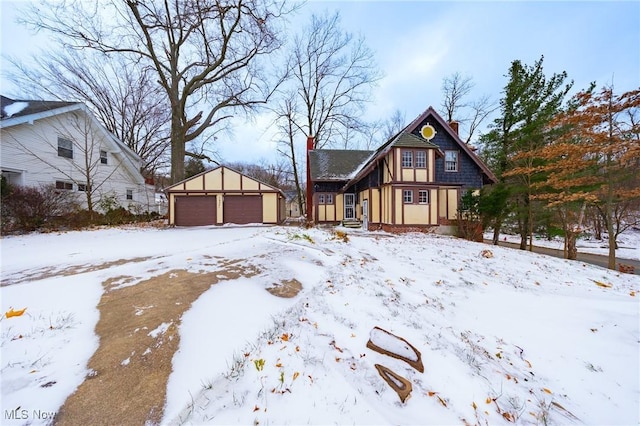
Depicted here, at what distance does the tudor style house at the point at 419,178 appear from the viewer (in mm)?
13664

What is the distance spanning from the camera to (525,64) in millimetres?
13461

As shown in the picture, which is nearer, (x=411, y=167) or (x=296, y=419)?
(x=296, y=419)

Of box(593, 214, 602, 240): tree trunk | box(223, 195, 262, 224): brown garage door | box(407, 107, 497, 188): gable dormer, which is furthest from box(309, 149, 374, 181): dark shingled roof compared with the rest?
box(593, 214, 602, 240): tree trunk

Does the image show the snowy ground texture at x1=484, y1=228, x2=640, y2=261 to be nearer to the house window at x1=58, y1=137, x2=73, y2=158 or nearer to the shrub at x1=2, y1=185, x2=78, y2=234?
the shrub at x1=2, y1=185, x2=78, y2=234

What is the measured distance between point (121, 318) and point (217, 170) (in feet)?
49.8

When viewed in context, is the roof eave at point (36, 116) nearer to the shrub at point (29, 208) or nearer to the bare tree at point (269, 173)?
the shrub at point (29, 208)

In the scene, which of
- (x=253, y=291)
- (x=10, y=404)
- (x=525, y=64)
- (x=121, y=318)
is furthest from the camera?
(x=525, y=64)

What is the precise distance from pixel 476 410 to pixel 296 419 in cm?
169

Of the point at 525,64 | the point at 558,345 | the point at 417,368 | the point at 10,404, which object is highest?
the point at 525,64

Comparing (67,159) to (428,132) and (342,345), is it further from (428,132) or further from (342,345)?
(428,132)

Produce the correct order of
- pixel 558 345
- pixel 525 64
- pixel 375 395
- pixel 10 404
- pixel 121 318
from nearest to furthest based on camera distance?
1. pixel 10 404
2. pixel 375 395
3. pixel 121 318
4. pixel 558 345
5. pixel 525 64

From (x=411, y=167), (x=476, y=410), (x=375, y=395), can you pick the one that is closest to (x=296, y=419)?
(x=375, y=395)

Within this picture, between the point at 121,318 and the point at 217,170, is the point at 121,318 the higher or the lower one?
the lower one

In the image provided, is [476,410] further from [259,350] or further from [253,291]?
[253,291]
